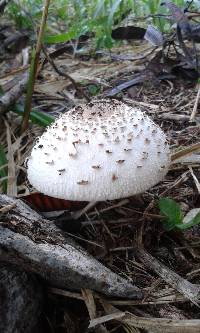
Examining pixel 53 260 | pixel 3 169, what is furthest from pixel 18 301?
pixel 3 169

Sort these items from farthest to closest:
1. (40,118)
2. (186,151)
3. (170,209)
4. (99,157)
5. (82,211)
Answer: (40,118), (186,151), (82,211), (170,209), (99,157)

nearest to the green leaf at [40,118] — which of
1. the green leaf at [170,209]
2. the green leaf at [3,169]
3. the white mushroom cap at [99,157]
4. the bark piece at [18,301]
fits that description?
the green leaf at [3,169]

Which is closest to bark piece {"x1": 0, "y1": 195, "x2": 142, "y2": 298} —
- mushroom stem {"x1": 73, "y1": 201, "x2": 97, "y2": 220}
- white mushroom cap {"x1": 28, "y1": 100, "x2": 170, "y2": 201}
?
white mushroom cap {"x1": 28, "y1": 100, "x2": 170, "y2": 201}

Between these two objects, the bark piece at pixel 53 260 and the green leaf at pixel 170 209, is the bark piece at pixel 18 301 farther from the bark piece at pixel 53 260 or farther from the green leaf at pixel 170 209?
the green leaf at pixel 170 209

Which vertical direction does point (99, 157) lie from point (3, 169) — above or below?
above

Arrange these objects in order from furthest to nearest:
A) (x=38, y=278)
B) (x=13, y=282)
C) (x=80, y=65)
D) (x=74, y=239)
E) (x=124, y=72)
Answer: (x=80, y=65) → (x=124, y=72) → (x=74, y=239) → (x=38, y=278) → (x=13, y=282)

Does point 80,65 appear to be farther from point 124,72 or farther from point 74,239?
point 74,239

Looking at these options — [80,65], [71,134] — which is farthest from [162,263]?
[80,65]

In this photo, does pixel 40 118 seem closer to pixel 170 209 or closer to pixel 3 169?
pixel 3 169
